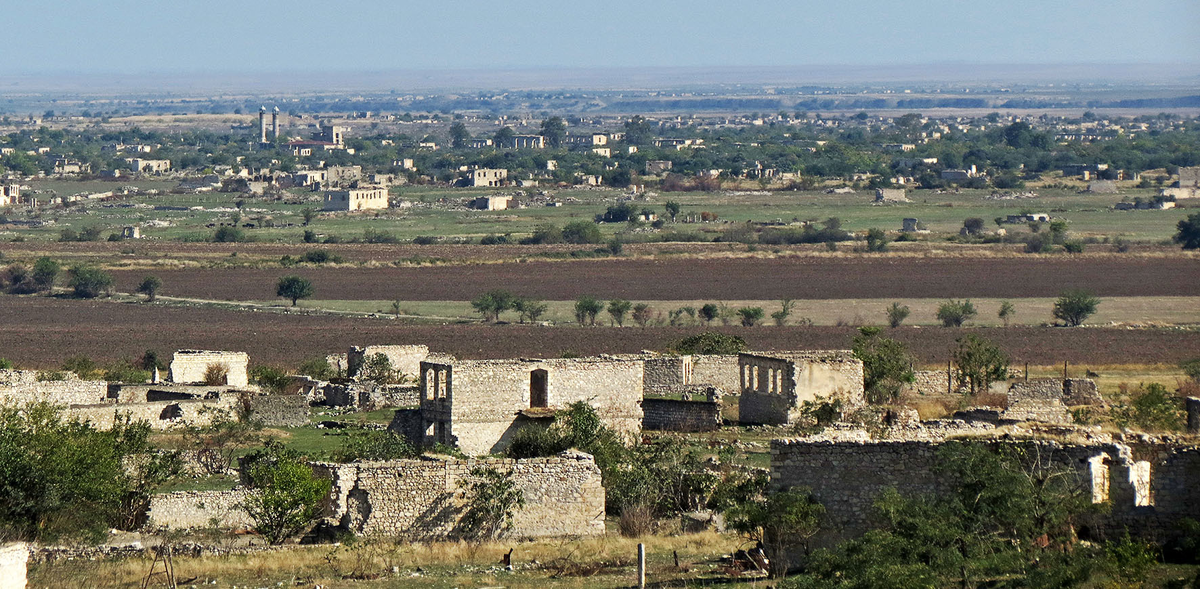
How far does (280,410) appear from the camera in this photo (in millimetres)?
31031

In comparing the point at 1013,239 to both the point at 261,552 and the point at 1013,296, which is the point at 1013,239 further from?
the point at 261,552

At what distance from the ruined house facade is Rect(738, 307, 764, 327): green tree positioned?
84.0 feet

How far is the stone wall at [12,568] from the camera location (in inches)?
561

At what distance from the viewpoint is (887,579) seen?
13.6m

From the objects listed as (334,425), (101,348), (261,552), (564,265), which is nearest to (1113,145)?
(564,265)

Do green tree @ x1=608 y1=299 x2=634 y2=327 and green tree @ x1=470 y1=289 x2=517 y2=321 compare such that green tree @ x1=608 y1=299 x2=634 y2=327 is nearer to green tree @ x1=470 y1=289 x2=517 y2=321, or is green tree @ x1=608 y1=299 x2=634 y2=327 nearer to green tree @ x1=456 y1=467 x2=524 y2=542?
green tree @ x1=470 y1=289 x2=517 y2=321

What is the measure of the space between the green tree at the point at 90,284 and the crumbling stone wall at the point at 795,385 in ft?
125

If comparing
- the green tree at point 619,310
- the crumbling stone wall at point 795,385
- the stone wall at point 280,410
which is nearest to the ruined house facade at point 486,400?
the crumbling stone wall at point 795,385

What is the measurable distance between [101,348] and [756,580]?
1359 inches

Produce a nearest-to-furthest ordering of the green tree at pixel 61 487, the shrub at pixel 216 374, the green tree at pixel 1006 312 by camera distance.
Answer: the green tree at pixel 61 487 → the shrub at pixel 216 374 → the green tree at pixel 1006 312

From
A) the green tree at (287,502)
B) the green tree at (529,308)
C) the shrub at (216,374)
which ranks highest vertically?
the green tree at (287,502)

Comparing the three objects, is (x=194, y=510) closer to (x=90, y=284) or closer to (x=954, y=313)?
(x=954, y=313)

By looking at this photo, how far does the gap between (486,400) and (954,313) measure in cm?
2859

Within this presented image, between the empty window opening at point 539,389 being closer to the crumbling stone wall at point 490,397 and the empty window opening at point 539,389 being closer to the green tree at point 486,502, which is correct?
the crumbling stone wall at point 490,397
